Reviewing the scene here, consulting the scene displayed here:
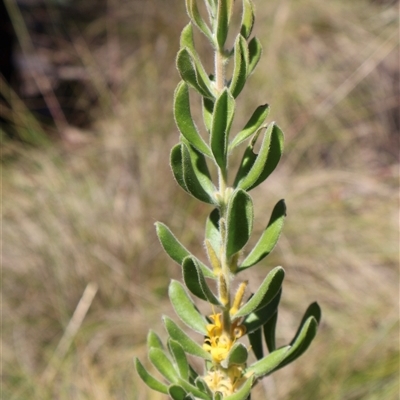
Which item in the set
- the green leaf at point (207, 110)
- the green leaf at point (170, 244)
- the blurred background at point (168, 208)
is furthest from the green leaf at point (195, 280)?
the blurred background at point (168, 208)

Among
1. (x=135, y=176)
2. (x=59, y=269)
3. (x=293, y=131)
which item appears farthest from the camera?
(x=293, y=131)

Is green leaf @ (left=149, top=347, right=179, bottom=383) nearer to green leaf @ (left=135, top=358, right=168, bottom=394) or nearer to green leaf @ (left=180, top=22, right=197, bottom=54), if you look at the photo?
green leaf @ (left=135, top=358, right=168, bottom=394)

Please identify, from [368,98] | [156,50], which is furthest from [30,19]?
[368,98]

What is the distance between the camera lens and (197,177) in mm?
440

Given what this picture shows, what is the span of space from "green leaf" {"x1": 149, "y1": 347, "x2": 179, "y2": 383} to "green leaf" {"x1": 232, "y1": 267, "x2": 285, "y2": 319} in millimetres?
80

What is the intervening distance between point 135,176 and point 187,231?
0.42 m

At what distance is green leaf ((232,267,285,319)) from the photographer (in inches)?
15.4

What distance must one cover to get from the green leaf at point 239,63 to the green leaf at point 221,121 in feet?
0.07

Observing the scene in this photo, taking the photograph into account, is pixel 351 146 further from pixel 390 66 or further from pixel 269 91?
pixel 390 66

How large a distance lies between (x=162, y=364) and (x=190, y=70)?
23 cm

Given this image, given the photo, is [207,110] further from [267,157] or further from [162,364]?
[162,364]

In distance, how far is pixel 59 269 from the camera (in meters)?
2.06

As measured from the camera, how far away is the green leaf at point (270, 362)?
41cm

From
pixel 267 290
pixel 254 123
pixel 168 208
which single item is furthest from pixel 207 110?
pixel 168 208
